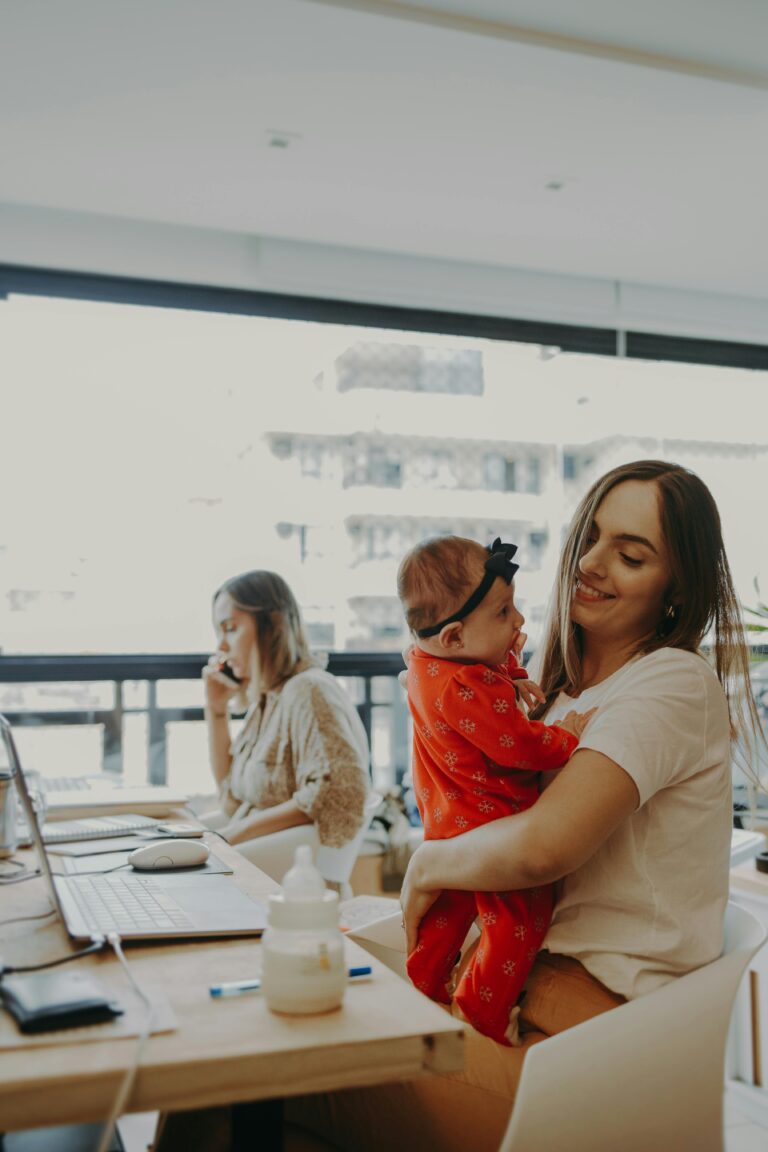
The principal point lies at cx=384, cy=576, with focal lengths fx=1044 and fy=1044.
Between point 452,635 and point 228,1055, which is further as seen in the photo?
point 452,635

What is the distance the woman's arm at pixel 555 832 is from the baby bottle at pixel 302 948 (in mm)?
371

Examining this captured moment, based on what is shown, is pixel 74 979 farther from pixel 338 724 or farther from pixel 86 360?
pixel 86 360

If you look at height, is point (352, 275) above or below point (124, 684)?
above

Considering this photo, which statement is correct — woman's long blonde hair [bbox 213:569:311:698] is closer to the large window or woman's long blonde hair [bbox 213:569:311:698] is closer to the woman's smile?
the large window

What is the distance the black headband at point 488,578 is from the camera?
1642 mm

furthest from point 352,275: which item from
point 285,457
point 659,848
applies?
point 659,848

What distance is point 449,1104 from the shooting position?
1.31 m

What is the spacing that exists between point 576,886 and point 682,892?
0.48 ft

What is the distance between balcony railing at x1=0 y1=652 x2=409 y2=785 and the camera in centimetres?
382

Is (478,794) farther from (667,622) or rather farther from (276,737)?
(276,737)

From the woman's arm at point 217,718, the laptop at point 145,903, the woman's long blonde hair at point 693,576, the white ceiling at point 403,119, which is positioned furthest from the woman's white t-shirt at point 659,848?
the woman's arm at point 217,718

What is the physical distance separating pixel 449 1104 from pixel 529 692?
622 millimetres

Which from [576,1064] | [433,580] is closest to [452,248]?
[433,580]

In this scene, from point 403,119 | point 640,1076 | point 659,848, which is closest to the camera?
point 640,1076
